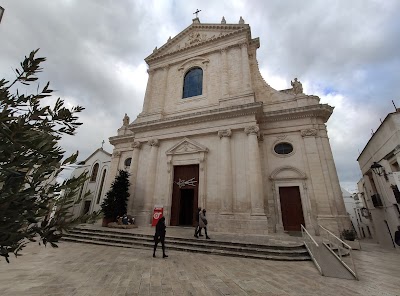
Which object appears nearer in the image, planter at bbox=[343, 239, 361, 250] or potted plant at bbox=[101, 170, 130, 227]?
planter at bbox=[343, 239, 361, 250]

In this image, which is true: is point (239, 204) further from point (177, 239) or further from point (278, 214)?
point (177, 239)

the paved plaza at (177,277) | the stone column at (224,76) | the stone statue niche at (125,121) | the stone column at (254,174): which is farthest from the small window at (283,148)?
Result: the stone statue niche at (125,121)

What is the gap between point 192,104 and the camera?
15688mm

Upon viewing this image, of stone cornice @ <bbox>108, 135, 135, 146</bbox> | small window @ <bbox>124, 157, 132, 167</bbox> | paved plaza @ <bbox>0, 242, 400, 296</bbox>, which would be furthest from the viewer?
stone cornice @ <bbox>108, 135, 135, 146</bbox>

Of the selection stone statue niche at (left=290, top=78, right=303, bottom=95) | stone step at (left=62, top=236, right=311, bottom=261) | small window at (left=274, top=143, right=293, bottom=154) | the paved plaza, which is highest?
stone statue niche at (left=290, top=78, right=303, bottom=95)

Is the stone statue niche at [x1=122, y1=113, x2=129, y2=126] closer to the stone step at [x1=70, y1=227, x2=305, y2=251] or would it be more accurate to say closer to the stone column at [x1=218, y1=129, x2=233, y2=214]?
the stone column at [x1=218, y1=129, x2=233, y2=214]

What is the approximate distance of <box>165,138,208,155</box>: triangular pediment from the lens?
533 inches

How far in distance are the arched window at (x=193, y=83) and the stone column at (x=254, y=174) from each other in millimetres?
6191

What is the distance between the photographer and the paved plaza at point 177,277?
4.04 m

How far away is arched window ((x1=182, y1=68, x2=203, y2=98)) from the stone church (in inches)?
3.9

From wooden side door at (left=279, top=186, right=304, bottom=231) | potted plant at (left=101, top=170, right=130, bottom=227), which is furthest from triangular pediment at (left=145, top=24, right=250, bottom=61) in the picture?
wooden side door at (left=279, top=186, right=304, bottom=231)

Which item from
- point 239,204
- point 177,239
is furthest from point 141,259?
point 239,204

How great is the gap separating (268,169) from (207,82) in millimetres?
8290

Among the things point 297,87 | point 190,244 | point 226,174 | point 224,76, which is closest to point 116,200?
point 190,244
